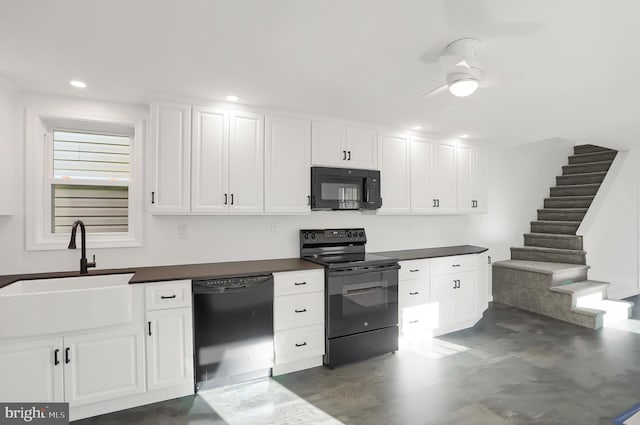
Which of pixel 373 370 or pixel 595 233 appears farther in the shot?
pixel 595 233

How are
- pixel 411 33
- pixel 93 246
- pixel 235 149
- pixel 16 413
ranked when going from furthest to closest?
pixel 235 149 → pixel 93 246 → pixel 16 413 → pixel 411 33

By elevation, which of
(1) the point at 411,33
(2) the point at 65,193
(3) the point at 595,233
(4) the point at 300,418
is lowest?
(4) the point at 300,418

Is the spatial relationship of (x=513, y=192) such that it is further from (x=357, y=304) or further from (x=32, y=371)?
(x=32, y=371)

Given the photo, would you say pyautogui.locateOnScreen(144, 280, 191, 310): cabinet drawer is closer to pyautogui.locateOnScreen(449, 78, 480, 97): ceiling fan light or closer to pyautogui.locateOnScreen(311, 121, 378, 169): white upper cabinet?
pyautogui.locateOnScreen(311, 121, 378, 169): white upper cabinet

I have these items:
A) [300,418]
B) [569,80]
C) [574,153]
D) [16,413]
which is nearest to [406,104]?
[569,80]

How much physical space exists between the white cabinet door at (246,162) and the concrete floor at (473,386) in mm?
1564

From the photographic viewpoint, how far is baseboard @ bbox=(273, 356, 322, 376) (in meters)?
2.93

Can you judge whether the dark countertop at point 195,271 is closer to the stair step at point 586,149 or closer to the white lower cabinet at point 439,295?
the white lower cabinet at point 439,295

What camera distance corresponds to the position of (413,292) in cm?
362

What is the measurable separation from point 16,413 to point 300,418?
1792mm

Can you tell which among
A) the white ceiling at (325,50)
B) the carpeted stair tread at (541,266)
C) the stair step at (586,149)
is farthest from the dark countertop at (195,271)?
the stair step at (586,149)

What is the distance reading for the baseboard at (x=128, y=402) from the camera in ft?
7.64

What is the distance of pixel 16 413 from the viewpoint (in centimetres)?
212

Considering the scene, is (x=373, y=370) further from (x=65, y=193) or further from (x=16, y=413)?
(x=65, y=193)
